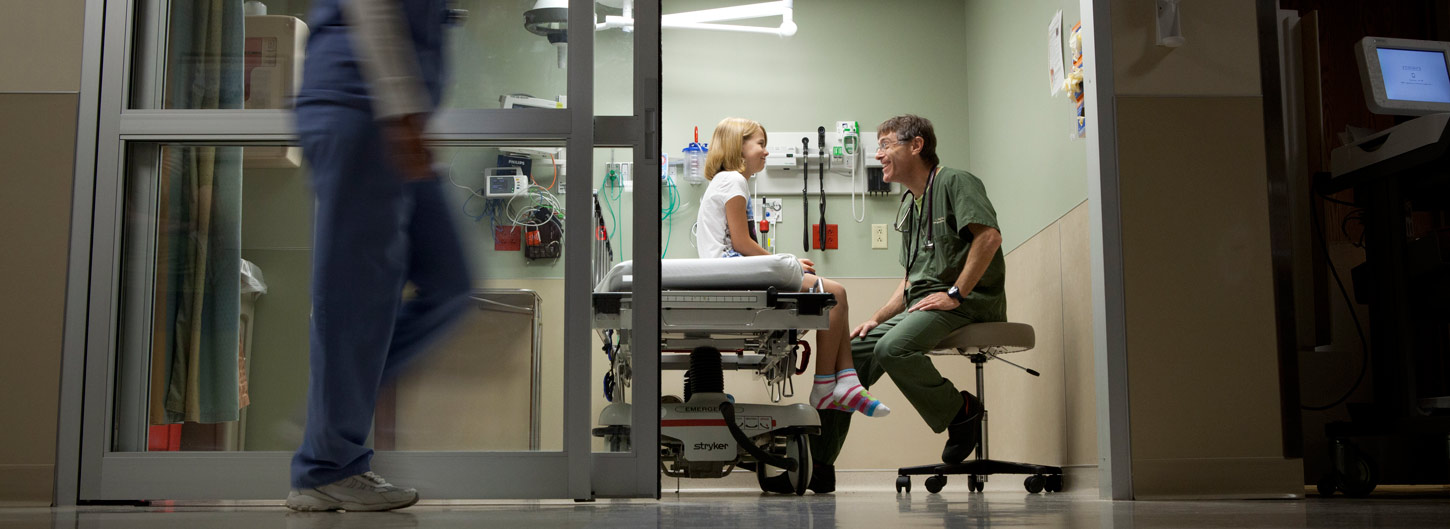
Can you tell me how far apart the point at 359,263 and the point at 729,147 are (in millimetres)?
2583

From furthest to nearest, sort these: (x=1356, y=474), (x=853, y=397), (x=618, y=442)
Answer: (x=853, y=397) < (x=1356, y=474) < (x=618, y=442)

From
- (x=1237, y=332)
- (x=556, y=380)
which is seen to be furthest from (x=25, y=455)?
(x=1237, y=332)

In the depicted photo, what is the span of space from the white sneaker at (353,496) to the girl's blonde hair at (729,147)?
256 centimetres

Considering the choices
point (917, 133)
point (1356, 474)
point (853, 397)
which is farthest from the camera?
point (917, 133)

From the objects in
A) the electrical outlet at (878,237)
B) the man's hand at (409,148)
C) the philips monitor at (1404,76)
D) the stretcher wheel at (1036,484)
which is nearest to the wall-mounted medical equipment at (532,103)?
the man's hand at (409,148)

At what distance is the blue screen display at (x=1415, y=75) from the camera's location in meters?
3.98

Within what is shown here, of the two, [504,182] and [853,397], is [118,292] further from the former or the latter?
[853,397]

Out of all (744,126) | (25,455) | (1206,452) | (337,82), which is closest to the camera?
(337,82)

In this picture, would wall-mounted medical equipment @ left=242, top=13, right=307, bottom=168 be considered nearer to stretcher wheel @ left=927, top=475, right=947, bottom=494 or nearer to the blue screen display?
stretcher wheel @ left=927, top=475, right=947, bottom=494

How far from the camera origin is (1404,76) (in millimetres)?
4039

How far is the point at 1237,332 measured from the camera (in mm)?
3164

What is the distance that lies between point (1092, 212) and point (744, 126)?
177 centimetres

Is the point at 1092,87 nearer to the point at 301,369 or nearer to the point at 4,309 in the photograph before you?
the point at 301,369

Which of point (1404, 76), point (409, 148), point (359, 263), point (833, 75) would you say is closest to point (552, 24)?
point (409, 148)
